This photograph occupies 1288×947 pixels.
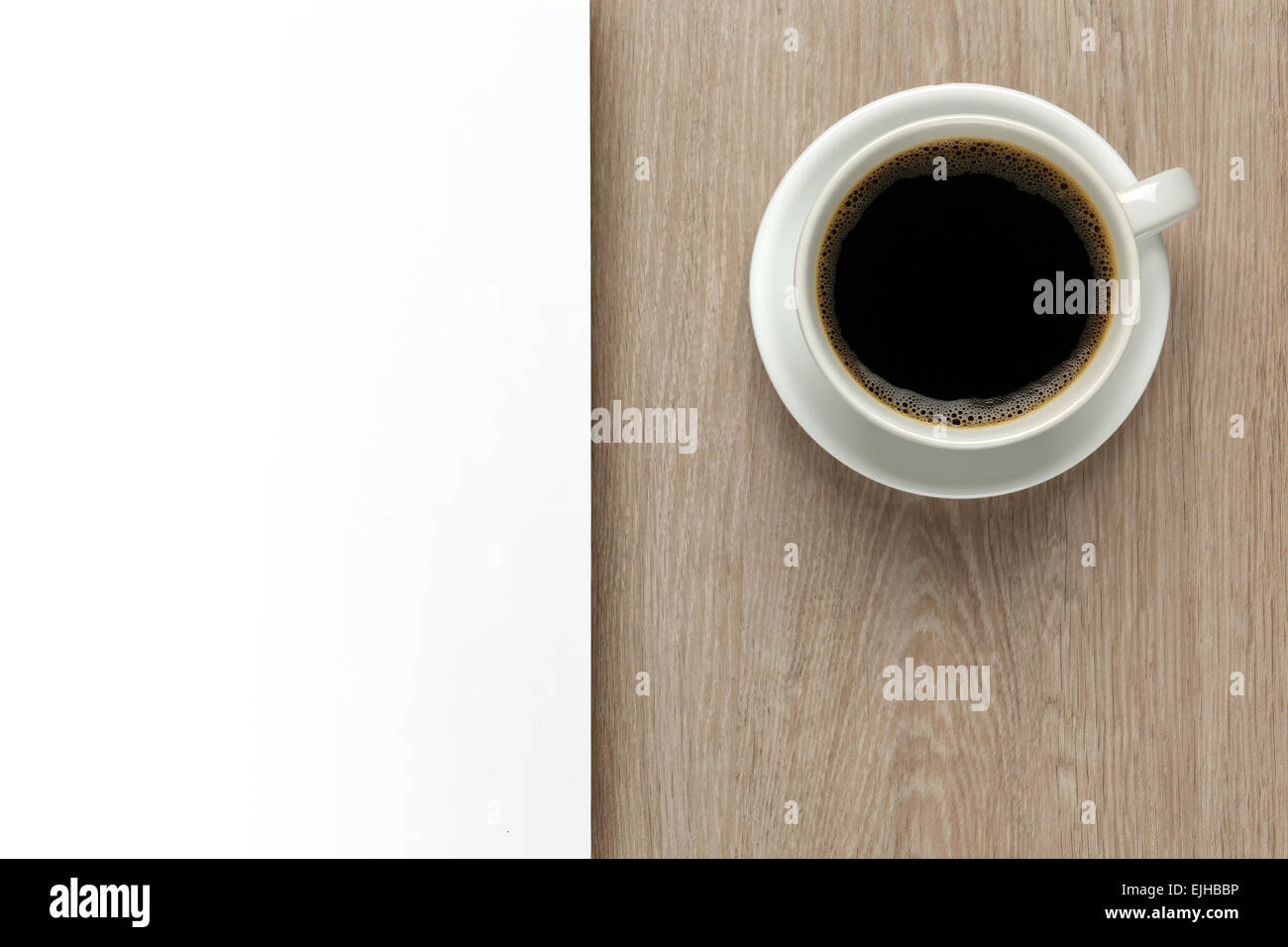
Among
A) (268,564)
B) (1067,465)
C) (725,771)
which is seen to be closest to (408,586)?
(268,564)

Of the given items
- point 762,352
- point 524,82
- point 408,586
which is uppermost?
point 524,82

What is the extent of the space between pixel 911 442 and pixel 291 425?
28cm

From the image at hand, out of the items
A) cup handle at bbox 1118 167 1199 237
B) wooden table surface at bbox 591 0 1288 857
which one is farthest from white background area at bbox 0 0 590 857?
cup handle at bbox 1118 167 1199 237

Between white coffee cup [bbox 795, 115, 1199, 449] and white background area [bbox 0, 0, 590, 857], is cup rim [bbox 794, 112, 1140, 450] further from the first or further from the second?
white background area [bbox 0, 0, 590, 857]

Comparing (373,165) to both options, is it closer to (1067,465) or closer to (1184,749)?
(1067,465)

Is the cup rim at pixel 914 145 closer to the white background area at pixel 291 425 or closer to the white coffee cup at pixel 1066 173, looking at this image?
the white coffee cup at pixel 1066 173

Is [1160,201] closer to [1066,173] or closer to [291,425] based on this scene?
[1066,173]

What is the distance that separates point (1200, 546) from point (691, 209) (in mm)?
283

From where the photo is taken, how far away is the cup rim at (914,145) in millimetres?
368

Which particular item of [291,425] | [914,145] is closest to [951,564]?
[914,145]

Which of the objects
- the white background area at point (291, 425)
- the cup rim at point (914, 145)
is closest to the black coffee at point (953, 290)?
the cup rim at point (914, 145)

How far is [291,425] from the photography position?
43 cm

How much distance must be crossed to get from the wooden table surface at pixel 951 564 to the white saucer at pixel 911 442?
0.09 feet

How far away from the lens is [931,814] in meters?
0.43
